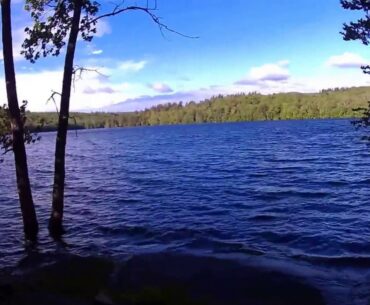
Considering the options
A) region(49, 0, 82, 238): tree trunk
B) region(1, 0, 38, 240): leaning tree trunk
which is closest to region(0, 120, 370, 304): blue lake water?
region(1, 0, 38, 240): leaning tree trunk

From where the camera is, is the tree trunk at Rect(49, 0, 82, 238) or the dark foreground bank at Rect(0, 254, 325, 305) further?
the tree trunk at Rect(49, 0, 82, 238)

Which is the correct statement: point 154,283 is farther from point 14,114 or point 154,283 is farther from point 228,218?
point 228,218

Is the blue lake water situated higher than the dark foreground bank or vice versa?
the dark foreground bank

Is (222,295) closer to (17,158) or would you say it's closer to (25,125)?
(17,158)

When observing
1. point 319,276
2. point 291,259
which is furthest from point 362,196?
point 319,276

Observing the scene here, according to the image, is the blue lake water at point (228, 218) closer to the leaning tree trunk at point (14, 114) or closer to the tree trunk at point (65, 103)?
the leaning tree trunk at point (14, 114)

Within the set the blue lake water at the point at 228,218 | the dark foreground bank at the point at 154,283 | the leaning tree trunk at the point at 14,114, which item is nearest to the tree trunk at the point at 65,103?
the leaning tree trunk at the point at 14,114

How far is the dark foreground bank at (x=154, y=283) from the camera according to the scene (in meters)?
9.16

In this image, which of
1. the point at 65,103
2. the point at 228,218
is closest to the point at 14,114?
the point at 65,103

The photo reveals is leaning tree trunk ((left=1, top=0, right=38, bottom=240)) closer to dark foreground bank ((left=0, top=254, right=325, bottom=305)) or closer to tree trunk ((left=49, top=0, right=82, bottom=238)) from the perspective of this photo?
tree trunk ((left=49, top=0, right=82, bottom=238))

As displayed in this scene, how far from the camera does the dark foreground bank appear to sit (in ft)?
30.1

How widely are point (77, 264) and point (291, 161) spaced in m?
33.4

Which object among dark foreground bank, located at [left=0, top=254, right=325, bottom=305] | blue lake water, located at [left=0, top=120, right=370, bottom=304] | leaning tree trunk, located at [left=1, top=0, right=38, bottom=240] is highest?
leaning tree trunk, located at [left=1, top=0, right=38, bottom=240]

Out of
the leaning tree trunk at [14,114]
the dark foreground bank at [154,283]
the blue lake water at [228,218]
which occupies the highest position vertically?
the leaning tree trunk at [14,114]
